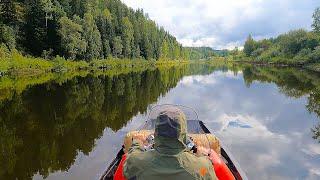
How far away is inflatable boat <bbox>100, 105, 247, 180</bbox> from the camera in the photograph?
6.30 meters

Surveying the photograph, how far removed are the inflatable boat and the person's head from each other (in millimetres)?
2173

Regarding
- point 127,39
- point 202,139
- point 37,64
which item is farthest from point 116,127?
point 127,39

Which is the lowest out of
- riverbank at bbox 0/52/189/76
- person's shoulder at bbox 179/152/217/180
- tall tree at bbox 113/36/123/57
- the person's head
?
riverbank at bbox 0/52/189/76

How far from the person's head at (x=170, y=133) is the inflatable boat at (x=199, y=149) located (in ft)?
7.13

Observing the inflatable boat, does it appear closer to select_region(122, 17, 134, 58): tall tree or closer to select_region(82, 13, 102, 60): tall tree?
select_region(82, 13, 102, 60): tall tree

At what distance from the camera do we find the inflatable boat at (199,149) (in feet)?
20.7

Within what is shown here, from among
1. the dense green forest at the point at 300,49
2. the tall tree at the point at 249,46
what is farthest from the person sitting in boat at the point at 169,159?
the tall tree at the point at 249,46

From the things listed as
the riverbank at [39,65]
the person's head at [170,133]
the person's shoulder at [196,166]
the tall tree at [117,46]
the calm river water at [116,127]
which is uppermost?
the tall tree at [117,46]

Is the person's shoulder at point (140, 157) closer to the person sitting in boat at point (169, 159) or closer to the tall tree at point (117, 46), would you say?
the person sitting in boat at point (169, 159)

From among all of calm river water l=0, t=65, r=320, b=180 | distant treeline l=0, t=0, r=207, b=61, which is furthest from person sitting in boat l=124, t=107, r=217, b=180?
distant treeline l=0, t=0, r=207, b=61

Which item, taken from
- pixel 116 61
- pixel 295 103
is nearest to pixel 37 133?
pixel 295 103

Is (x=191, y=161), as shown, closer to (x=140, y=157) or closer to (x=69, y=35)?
(x=140, y=157)

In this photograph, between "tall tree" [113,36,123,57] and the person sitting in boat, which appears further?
"tall tree" [113,36,123,57]

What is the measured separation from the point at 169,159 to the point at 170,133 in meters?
0.24
